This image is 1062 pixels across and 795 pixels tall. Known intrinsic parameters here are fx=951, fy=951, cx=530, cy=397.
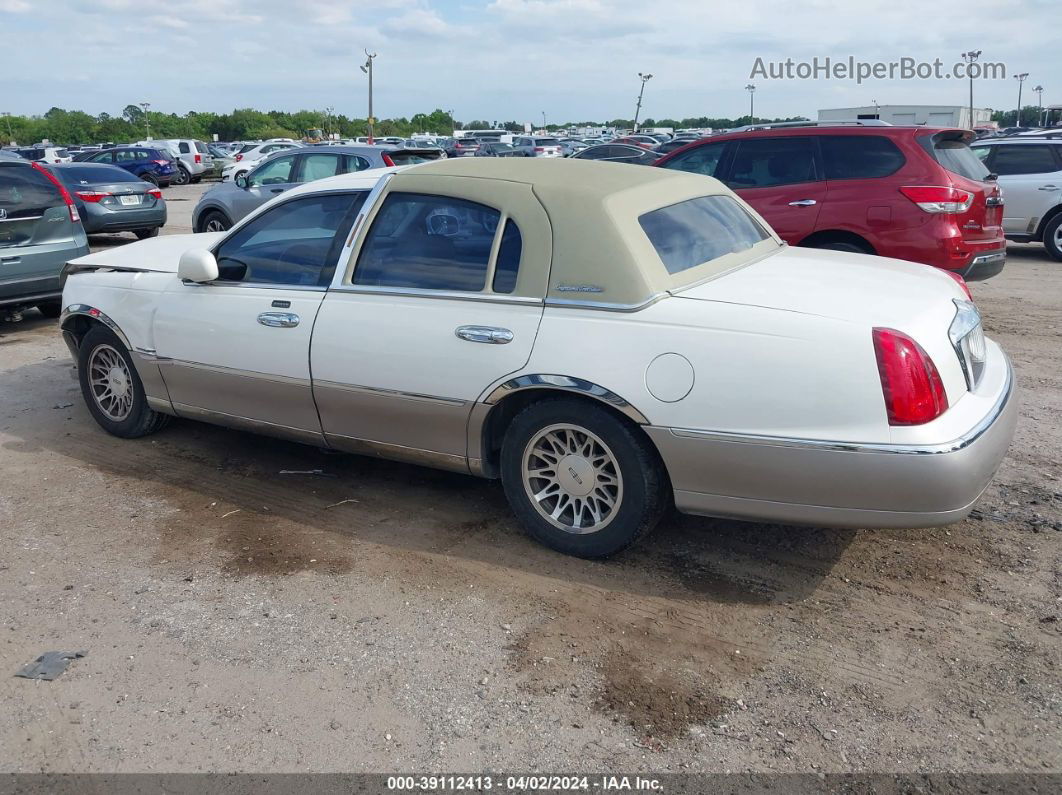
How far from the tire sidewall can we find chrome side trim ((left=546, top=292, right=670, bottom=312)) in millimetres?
2911

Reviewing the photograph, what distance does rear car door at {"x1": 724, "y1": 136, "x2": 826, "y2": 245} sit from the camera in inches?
339

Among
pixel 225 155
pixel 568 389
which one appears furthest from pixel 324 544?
pixel 225 155

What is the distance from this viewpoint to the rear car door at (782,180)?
339 inches

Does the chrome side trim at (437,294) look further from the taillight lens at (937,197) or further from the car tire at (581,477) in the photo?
the taillight lens at (937,197)

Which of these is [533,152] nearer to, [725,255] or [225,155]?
[225,155]

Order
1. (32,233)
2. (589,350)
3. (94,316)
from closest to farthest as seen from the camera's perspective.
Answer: (589,350), (94,316), (32,233)

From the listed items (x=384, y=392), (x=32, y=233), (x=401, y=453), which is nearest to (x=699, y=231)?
(x=384, y=392)

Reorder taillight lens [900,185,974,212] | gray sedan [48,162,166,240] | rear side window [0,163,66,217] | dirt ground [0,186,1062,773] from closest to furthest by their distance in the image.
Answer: dirt ground [0,186,1062,773]
taillight lens [900,185,974,212]
rear side window [0,163,66,217]
gray sedan [48,162,166,240]

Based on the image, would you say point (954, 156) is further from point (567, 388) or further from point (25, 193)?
point (25, 193)

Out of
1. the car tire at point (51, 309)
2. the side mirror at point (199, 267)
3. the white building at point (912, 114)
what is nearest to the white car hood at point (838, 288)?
the side mirror at point (199, 267)

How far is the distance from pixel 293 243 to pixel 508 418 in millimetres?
1613

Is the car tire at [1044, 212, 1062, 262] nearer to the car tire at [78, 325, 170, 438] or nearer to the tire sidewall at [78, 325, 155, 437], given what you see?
the car tire at [78, 325, 170, 438]

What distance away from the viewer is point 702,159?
980 cm

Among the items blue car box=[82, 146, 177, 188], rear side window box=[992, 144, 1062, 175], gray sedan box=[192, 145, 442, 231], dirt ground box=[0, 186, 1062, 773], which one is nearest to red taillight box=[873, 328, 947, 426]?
dirt ground box=[0, 186, 1062, 773]
